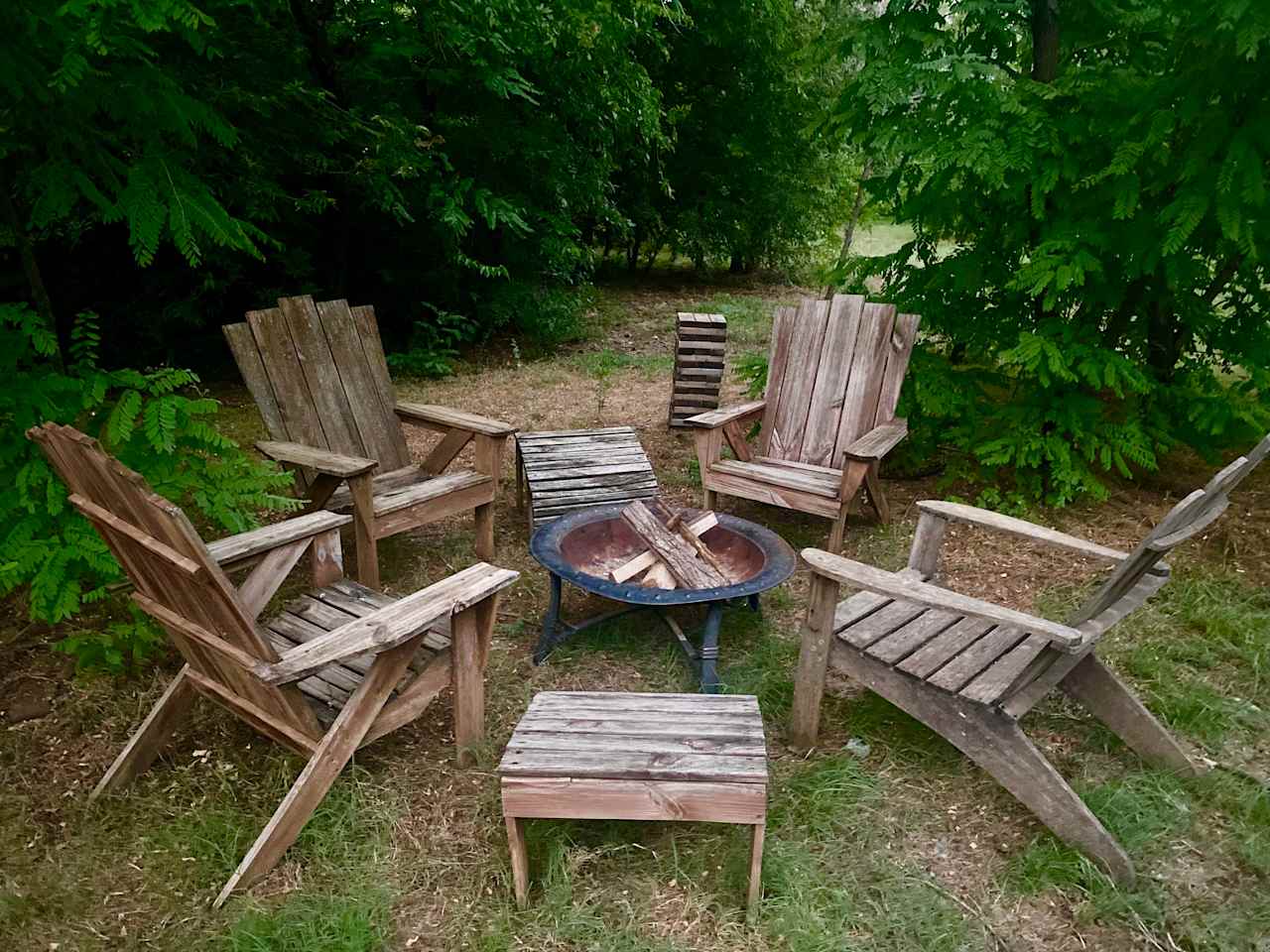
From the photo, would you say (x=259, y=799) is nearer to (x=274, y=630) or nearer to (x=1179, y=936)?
(x=274, y=630)

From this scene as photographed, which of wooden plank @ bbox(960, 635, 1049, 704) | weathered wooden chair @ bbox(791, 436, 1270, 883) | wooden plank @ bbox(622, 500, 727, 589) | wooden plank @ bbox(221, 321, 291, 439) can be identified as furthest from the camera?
wooden plank @ bbox(221, 321, 291, 439)

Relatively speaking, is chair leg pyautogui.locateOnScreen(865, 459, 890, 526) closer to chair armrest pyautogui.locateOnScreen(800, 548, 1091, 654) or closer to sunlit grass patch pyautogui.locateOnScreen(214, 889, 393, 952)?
chair armrest pyautogui.locateOnScreen(800, 548, 1091, 654)

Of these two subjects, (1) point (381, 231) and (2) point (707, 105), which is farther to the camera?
(2) point (707, 105)

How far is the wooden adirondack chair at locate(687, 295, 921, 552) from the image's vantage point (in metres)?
3.66

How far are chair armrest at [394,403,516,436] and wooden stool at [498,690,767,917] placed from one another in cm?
166

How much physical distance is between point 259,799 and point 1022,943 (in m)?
1.95

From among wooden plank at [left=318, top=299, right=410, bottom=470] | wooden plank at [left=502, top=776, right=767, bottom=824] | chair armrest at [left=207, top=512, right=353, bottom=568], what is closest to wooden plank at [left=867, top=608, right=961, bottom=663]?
wooden plank at [left=502, top=776, right=767, bottom=824]

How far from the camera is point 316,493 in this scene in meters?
3.09

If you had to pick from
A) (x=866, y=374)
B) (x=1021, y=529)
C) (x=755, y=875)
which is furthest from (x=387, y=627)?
(x=866, y=374)

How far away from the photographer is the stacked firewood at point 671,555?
9.11 feet

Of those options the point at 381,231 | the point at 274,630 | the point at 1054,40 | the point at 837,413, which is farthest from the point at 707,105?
the point at 274,630

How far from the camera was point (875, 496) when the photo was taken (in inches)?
150

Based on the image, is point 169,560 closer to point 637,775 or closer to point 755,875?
point 637,775

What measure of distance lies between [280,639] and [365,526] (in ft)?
2.72
